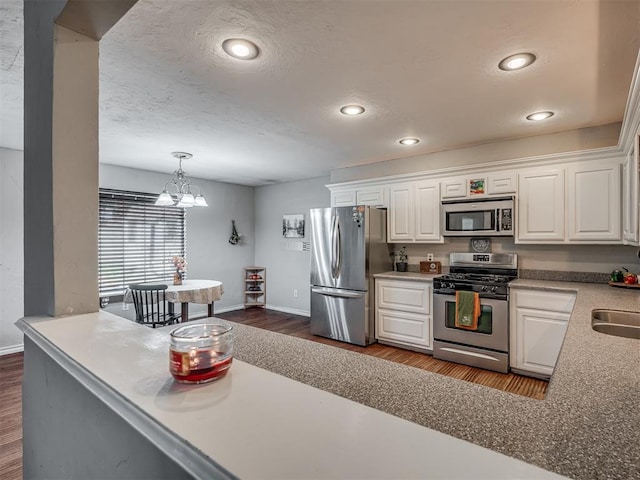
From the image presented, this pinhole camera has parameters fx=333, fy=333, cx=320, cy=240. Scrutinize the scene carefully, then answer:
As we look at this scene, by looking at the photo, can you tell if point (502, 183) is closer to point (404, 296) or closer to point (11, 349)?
point (404, 296)

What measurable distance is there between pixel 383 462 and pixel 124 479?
2.16ft

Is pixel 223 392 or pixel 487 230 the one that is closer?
pixel 223 392

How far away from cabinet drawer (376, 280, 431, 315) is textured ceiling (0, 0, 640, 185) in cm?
164

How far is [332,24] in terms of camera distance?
167 cm

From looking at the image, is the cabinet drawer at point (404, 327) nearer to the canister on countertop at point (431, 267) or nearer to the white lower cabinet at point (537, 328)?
the canister on countertop at point (431, 267)

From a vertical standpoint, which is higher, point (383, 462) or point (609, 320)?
point (383, 462)

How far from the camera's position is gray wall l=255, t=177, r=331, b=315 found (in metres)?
5.73

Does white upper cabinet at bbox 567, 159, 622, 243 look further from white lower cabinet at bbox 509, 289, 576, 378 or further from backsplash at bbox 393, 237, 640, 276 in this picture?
white lower cabinet at bbox 509, 289, 576, 378

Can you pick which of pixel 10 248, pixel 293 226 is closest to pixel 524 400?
pixel 10 248

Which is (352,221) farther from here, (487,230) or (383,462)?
(383,462)

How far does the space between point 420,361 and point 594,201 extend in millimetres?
2252

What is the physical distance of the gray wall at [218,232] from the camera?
5201 mm

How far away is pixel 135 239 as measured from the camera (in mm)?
4859

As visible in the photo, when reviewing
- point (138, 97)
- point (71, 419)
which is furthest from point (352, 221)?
point (71, 419)
